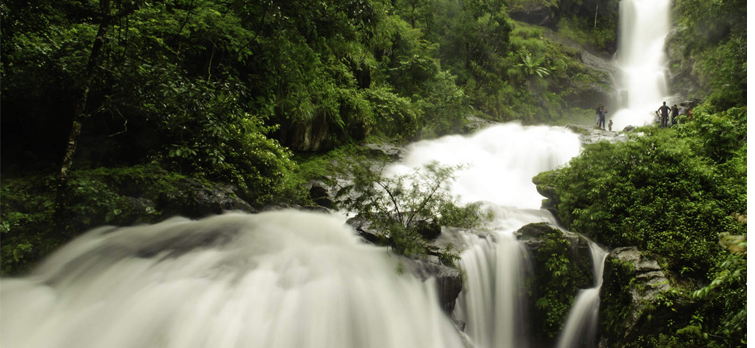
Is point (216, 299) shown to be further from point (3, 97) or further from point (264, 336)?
point (3, 97)

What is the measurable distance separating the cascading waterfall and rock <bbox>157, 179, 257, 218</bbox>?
4417 millimetres

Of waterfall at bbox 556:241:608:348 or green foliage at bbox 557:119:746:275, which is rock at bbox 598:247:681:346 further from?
green foliage at bbox 557:119:746:275

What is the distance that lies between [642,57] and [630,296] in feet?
107

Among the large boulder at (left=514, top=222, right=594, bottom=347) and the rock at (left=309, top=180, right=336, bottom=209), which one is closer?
the large boulder at (left=514, top=222, right=594, bottom=347)

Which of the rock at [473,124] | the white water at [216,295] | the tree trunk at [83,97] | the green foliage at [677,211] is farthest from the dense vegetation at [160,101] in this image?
the rock at [473,124]

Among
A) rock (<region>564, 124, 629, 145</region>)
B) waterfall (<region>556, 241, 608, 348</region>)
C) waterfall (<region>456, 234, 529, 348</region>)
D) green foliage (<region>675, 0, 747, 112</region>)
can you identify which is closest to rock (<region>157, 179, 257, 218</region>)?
waterfall (<region>456, 234, 529, 348</region>)

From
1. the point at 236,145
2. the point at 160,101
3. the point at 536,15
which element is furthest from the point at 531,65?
the point at 160,101

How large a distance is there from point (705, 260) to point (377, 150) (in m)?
9.07

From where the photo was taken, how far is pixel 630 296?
5602 mm

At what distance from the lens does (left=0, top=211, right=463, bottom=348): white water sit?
393 cm

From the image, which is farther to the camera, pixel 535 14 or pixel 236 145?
pixel 535 14

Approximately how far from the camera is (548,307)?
6.63m

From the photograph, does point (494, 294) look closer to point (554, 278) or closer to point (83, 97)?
point (554, 278)

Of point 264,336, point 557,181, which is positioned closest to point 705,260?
point 557,181
